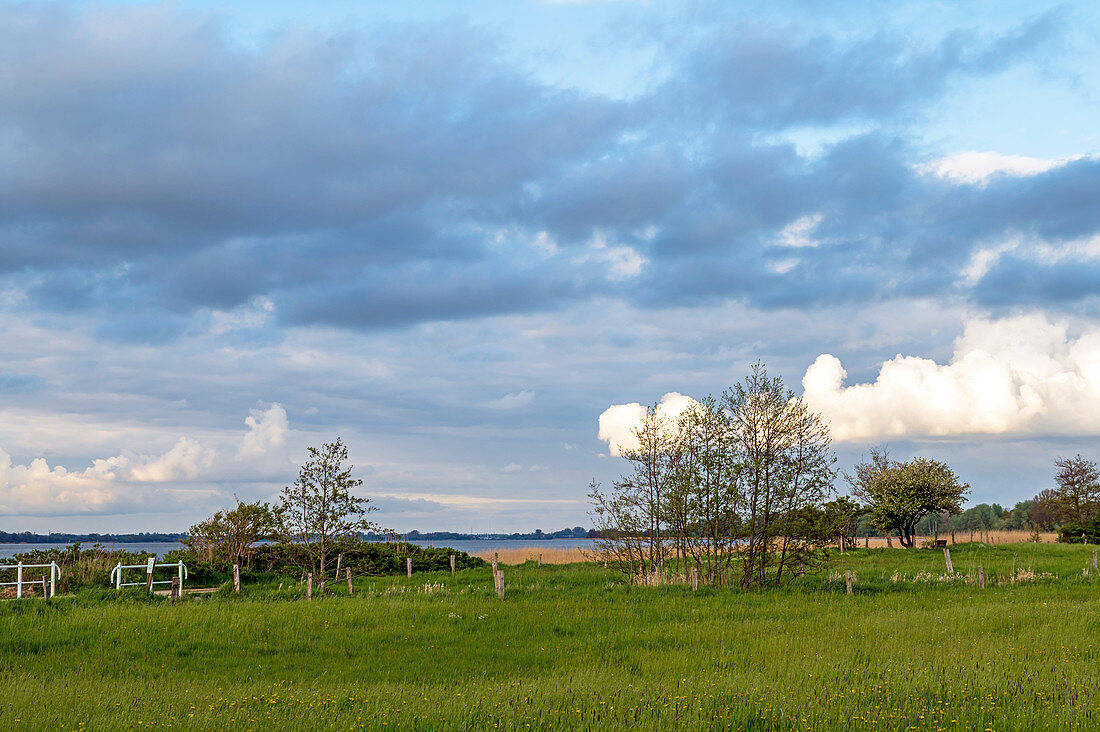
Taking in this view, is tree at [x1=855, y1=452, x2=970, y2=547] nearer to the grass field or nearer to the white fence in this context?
the grass field

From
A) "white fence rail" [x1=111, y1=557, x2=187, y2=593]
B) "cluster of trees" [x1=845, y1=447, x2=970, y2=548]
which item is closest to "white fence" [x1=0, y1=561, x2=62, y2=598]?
"white fence rail" [x1=111, y1=557, x2=187, y2=593]

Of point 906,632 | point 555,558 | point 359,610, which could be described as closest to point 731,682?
point 906,632

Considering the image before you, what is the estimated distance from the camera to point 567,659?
706 inches

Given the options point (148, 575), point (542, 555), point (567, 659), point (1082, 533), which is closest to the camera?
point (567, 659)

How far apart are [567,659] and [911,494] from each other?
47.5 m

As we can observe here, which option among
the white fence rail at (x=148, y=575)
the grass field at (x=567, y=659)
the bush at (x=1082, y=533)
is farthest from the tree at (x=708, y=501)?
the bush at (x=1082, y=533)

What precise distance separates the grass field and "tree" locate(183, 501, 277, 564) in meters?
9.61

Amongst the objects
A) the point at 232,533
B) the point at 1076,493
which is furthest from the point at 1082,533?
the point at 232,533

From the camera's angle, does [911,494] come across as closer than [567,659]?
No

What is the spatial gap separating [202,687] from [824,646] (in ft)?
41.9

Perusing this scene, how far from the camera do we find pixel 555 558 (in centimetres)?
5444

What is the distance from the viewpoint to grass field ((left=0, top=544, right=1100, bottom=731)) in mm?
11539

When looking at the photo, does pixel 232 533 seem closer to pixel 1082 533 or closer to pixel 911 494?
pixel 911 494

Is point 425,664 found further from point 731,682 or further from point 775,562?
point 775,562
